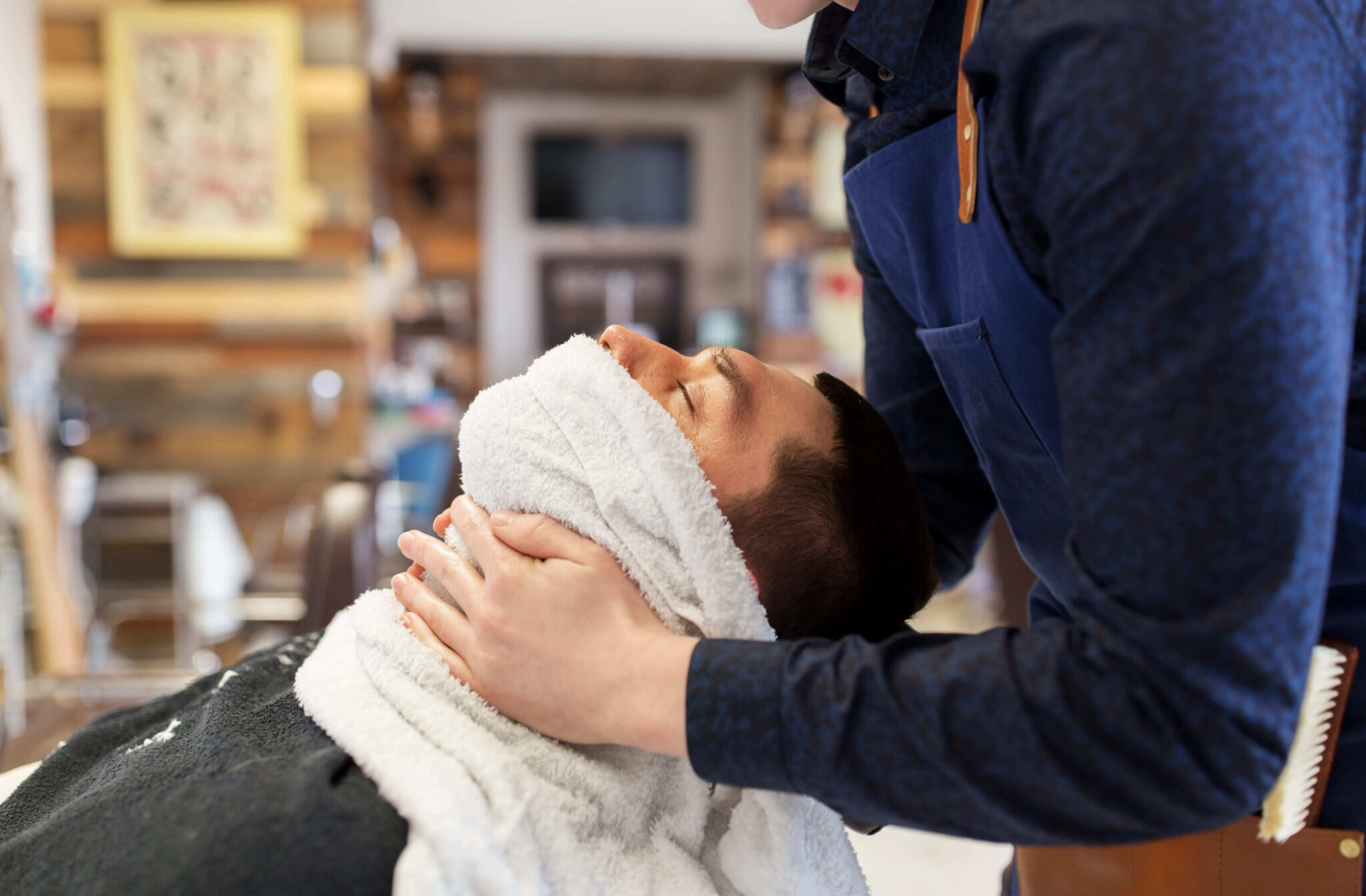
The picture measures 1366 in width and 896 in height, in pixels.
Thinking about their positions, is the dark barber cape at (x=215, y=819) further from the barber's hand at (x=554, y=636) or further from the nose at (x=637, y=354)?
the nose at (x=637, y=354)

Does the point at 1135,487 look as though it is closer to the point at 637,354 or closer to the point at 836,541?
the point at 836,541

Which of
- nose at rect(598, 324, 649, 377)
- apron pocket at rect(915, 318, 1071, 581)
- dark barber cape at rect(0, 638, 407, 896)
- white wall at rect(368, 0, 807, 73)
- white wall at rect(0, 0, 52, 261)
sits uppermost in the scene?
white wall at rect(368, 0, 807, 73)

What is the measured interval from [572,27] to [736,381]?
4.48m

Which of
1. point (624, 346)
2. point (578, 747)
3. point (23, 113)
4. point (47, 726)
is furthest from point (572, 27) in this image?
point (578, 747)

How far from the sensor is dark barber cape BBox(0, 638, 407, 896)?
67 centimetres

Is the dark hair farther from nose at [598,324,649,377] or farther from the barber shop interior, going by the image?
nose at [598,324,649,377]

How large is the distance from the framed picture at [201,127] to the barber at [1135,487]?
3838mm

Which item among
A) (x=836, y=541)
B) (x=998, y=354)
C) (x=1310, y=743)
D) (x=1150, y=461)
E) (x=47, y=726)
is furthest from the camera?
(x=47, y=726)

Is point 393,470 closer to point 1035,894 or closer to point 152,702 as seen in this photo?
point 152,702

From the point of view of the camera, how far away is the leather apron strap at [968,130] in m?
0.62

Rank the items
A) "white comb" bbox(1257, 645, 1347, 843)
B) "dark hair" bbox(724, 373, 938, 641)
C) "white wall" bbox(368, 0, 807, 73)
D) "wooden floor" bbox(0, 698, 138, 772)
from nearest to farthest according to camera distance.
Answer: "white comb" bbox(1257, 645, 1347, 843), "dark hair" bbox(724, 373, 938, 641), "wooden floor" bbox(0, 698, 138, 772), "white wall" bbox(368, 0, 807, 73)

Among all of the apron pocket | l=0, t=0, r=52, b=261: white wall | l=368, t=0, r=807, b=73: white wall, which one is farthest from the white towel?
l=368, t=0, r=807, b=73: white wall

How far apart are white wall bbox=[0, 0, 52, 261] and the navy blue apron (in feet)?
8.36

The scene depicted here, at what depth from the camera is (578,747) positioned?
0.80 meters
